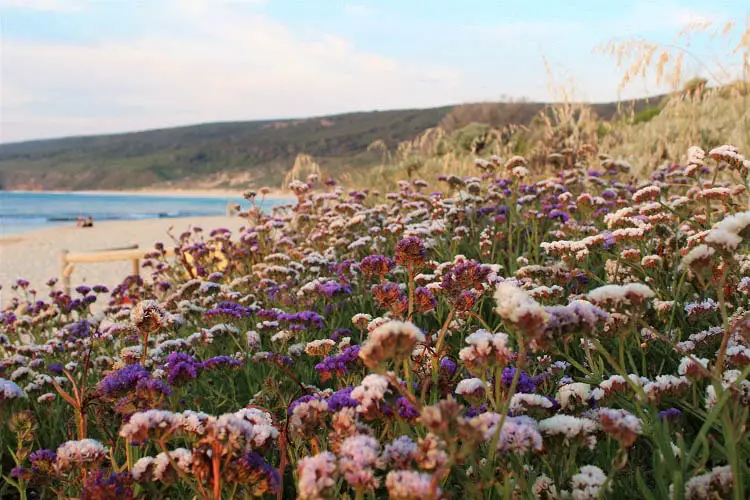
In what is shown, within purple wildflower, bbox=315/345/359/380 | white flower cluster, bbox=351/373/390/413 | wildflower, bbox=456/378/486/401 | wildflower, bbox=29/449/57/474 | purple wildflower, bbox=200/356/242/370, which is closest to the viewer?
white flower cluster, bbox=351/373/390/413

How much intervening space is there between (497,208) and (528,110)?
73.5ft

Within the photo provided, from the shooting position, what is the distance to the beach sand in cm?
1711

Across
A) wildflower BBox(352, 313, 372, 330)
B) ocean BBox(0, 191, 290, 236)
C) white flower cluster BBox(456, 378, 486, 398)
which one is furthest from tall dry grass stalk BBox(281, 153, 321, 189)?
ocean BBox(0, 191, 290, 236)

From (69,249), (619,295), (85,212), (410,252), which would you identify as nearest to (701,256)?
(619,295)

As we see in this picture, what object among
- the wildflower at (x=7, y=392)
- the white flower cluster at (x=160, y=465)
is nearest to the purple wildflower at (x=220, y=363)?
the wildflower at (x=7, y=392)

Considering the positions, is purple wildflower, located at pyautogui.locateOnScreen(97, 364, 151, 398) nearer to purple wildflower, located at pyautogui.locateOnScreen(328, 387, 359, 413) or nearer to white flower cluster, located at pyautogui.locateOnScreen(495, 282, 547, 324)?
purple wildflower, located at pyautogui.locateOnScreen(328, 387, 359, 413)

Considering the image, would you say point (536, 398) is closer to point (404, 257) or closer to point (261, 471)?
point (261, 471)

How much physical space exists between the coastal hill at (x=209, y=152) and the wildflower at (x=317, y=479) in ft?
356

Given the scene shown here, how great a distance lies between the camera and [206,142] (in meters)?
164

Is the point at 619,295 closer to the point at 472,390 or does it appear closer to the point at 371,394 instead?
the point at 472,390

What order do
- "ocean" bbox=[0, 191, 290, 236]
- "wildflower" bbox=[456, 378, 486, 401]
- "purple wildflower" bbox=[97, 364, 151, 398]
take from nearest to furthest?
"wildflower" bbox=[456, 378, 486, 401] → "purple wildflower" bbox=[97, 364, 151, 398] → "ocean" bbox=[0, 191, 290, 236]

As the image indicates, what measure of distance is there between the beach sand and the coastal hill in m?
75.2

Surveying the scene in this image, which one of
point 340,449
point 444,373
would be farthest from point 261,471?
point 444,373

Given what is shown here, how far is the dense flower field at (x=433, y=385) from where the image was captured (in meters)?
1.53
